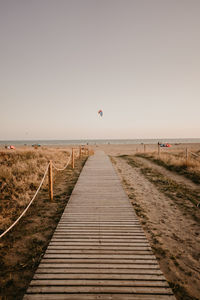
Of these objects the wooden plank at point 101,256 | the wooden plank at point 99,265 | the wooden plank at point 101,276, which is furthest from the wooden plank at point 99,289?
the wooden plank at point 101,256

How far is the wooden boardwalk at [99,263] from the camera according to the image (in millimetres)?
2428

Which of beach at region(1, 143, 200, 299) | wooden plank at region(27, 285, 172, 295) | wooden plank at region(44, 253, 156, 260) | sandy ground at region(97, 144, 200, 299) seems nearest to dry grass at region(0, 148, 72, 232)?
beach at region(1, 143, 200, 299)

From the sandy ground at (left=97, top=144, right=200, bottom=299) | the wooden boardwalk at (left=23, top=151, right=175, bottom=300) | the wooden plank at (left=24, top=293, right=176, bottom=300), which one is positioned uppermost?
the wooden boardwalk at (left=23, top=151, right=175, bottom=300)

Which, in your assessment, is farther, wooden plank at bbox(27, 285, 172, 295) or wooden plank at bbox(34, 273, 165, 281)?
wooden plank at bbox(34, 273, 165, 281)

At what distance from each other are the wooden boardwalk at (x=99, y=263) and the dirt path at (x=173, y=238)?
384 mm

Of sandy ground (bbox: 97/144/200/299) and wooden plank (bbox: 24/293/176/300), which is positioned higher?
wooden plank (bbox: 24/293/176/300)

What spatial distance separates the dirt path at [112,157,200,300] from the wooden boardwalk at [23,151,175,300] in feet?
1.26

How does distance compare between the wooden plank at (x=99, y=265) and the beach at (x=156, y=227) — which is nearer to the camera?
the wooden plank at (x=99, y=265)

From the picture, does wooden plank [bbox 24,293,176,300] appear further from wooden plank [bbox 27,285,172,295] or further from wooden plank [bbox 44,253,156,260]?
wooden plank [bbox 44,253,156,260]

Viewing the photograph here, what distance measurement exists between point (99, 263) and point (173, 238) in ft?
7.41

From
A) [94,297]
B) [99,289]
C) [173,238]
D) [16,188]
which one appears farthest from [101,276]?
[16,188]

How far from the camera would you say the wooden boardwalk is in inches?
95.6

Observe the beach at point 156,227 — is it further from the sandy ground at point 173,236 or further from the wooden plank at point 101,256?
the wooden plank at point 101,256

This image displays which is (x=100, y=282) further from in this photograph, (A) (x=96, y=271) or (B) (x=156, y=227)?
(B) (x=156, y=227)
